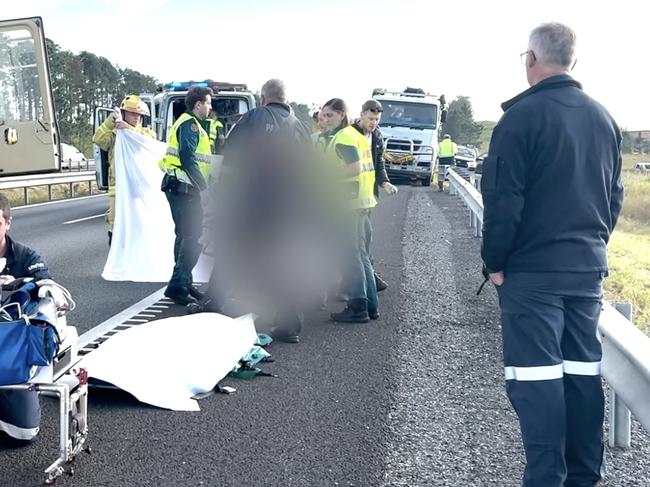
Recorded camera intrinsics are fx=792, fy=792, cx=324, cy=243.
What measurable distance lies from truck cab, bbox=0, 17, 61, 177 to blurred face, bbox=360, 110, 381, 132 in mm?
6268

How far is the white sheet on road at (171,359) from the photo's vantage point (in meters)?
4.88

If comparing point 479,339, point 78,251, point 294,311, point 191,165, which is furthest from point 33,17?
point 479,339

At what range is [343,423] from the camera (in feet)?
14.8

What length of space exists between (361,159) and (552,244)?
3.66 meters

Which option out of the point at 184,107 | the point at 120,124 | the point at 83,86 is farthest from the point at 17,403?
the point at 83,86

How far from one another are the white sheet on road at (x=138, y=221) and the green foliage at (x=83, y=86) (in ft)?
134

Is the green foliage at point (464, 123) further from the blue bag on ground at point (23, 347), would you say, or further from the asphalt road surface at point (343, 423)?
the blue bag on ground at point (23, 347)

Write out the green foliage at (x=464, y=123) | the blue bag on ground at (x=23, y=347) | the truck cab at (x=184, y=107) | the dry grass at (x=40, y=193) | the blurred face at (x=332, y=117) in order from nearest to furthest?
1. the blue bag on ground at (x=23, y=347)
2. the blurred face at (x=332, y=117)
3. the truck cab at (x=184, y=107)
4. the dry grass at (x=40, y=193)
5. the green foliage at (x=464, y=123)

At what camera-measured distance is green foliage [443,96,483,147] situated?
365ft

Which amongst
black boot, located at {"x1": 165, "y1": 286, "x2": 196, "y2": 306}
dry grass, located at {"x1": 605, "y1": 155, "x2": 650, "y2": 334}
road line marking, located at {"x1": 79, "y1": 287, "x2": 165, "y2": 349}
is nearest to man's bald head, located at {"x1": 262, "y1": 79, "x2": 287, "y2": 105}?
black boot, located at {"x1": 165, "y1": 286, "x2": 196, "y2": 306}

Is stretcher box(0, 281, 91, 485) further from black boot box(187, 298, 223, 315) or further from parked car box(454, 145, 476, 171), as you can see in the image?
parked car box(454, 145, 476, 171)

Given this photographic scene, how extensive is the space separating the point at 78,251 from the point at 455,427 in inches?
321

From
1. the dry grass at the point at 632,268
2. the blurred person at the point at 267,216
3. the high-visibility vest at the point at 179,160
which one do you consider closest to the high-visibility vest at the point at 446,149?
the dry grass at the point at 632,268

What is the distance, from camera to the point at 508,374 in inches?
140
